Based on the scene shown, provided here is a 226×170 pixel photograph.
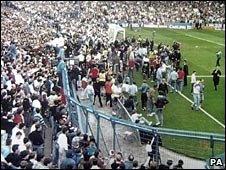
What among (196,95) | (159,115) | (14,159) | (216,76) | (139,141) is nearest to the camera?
(14,159)

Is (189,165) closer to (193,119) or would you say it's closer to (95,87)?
(193,119)

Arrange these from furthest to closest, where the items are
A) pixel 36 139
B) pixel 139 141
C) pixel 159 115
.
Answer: pixel 159 115, pixel 139 141, pixel 36 139

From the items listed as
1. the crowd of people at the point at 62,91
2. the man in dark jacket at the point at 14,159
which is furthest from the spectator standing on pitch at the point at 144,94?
the man in dark jacket at the point at 14,159

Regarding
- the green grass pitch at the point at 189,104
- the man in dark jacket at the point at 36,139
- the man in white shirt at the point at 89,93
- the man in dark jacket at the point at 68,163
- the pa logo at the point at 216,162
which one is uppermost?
the pa logo at the point at 216,162

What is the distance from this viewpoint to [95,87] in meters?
24.1

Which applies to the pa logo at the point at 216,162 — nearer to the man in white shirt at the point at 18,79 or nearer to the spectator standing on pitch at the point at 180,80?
the man in white shirt at the point at 18,79

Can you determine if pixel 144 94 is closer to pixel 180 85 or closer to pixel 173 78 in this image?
pixel 173 78

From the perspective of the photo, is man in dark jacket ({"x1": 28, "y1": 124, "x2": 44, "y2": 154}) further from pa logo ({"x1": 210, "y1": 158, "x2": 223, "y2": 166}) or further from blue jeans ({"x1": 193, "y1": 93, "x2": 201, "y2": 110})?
blue jeans ({"x1": 193, "y1": 93, "x2": 201, "y2": 110})

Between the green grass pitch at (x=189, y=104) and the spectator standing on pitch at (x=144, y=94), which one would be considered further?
the spectator standing on pitch at (x=144, y=94)

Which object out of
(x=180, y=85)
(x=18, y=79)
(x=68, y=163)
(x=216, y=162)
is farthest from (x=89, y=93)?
(x=216, y=162)

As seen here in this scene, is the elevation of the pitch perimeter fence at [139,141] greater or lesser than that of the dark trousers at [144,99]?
greater

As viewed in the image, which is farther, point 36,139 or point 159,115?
point 159,115

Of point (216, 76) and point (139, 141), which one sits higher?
point (139, 141)

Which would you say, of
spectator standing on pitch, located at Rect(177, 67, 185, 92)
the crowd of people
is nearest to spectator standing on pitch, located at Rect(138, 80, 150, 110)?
the crowd of people
